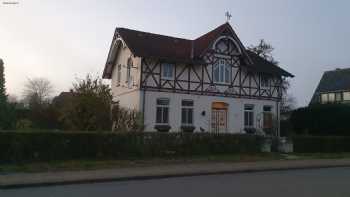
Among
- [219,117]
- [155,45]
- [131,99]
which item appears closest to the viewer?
[131,99]

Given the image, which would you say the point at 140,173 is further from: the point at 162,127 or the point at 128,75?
the point at 128,75

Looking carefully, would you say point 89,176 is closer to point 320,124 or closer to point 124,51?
point 124,51

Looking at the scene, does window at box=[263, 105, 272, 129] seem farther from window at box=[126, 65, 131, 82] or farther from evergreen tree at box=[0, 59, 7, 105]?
evergreen tree at box=[0, 59, 7, 105]

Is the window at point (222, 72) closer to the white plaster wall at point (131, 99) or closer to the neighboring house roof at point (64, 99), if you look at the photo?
the white plaster wall at point (131, 99)

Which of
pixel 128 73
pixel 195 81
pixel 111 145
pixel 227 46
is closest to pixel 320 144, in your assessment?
pixel 195 81

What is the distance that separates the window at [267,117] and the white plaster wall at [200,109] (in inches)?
13.4

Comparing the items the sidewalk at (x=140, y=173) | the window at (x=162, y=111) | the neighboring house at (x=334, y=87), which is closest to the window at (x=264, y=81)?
the window at (x=162, y=111)

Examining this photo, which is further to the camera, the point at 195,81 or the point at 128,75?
the point at 128,75

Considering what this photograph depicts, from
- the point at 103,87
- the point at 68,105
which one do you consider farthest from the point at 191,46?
the point at 68,105

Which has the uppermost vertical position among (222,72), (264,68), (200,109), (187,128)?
(264,68)

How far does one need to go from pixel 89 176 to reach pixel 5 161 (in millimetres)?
4666

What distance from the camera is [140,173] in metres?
16.2

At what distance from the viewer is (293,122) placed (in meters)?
39.8

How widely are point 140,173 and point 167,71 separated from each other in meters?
15.1
